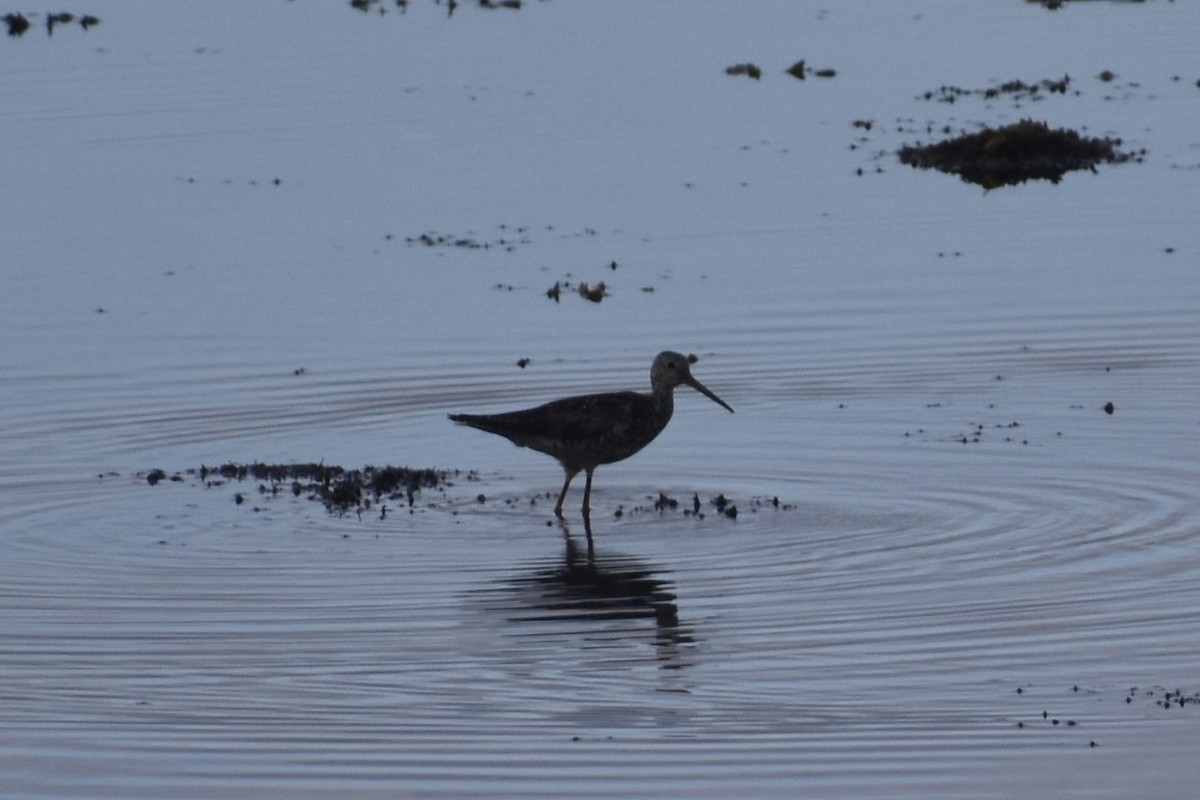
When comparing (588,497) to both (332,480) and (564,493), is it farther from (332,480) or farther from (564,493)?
(332,480)

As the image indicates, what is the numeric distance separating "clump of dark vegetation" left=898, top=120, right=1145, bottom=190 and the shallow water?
521 mm

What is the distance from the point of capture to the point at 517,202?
2461 centimetres

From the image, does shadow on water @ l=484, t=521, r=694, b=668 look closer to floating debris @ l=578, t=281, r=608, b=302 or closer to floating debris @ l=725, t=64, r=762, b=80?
floating debris @ l=578, t=281, r=608, b=302

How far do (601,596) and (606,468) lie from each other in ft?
12.0

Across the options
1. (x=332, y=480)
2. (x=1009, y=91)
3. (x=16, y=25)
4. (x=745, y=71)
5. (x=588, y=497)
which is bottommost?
(x=588, y=497)

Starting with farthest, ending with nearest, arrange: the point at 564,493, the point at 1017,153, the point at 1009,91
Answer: the point at 1009,91
the point at 1017,153
the point at 564,493

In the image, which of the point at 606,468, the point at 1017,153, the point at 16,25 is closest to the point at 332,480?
the point at 606,468

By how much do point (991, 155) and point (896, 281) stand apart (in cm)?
686

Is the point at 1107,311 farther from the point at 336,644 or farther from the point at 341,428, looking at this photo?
the point at 336,644

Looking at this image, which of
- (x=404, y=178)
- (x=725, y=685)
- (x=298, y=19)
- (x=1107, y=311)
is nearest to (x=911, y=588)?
(x=725, y=685)

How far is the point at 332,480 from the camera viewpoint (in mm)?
15062

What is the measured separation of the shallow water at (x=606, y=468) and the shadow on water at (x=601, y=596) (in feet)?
0.13

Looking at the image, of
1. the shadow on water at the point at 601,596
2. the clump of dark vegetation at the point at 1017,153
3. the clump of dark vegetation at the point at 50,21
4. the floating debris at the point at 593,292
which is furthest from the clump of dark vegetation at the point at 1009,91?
the shadow on water at the point at 601,596

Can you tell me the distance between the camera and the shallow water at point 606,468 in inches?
391
